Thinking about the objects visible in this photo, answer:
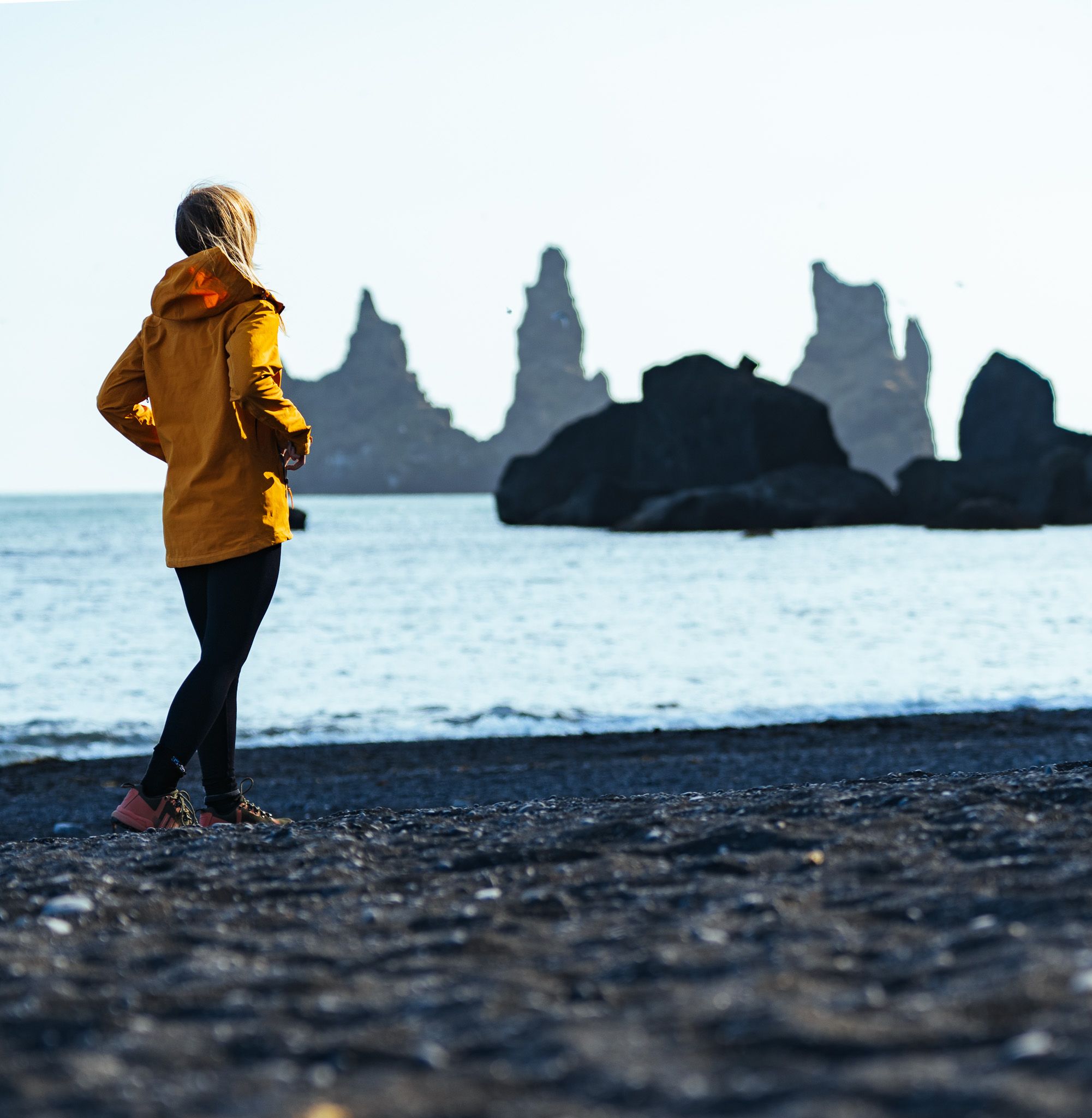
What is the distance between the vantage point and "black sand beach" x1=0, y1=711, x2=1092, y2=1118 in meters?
1.61

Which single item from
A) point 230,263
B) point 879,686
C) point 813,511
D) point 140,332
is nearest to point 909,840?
Result: point 230,263

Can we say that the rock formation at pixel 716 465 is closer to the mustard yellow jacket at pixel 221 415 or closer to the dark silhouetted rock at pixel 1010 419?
the dark silhouetted rock at pixel 1010 419

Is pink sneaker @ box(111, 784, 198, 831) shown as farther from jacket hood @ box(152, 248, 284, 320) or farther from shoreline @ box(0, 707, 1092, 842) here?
shoreline @ box(0, 707, 1092, 842)

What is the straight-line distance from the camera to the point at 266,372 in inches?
148

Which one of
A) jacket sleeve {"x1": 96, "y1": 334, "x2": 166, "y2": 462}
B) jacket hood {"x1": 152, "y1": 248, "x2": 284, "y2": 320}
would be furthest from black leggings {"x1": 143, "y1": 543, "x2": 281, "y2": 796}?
jacket hood {"x1": 152, "y1": 248, "x2": 284, "y2": 320}

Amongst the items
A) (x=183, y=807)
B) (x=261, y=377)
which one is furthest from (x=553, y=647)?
(x=261, y=377)

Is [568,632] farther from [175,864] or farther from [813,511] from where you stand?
[813,511]

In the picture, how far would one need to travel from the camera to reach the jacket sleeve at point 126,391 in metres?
4.09

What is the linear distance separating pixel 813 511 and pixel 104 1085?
7841cm

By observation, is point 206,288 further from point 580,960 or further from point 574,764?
point 574,764

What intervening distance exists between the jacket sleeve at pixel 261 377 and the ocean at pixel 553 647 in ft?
23.9

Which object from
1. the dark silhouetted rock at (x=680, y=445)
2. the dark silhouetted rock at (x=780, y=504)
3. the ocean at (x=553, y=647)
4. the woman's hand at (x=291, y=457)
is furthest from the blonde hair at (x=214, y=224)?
the dark silhouetted rock at (x=680, y=445)

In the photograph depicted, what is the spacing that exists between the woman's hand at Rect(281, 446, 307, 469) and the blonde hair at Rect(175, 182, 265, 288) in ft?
1.97

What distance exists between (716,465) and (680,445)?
9.17 feet
